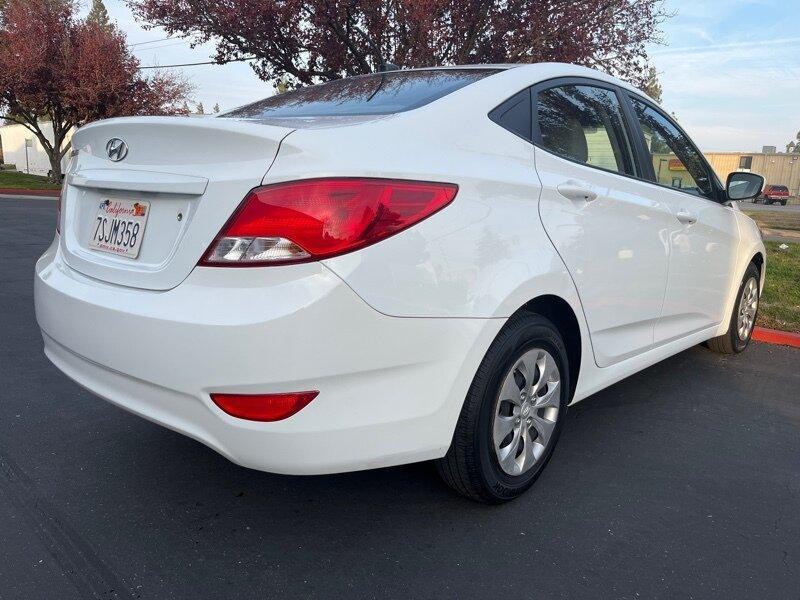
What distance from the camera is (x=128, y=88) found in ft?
83.8

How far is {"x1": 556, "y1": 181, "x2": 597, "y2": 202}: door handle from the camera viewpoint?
2.55 metres

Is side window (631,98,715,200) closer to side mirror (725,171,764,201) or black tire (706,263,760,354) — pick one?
side mirror (725,171,764,201)

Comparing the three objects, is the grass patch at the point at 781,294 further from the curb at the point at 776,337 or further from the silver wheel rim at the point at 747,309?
the silver wheel rim at the point at 747,309

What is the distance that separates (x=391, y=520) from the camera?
246cm

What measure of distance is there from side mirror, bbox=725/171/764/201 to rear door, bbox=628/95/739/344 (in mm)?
97

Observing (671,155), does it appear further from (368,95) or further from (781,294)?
(781,294)

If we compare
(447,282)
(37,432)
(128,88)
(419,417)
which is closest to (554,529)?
(419,417)

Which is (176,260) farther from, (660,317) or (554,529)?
(660,317)

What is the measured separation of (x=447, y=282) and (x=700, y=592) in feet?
4.08

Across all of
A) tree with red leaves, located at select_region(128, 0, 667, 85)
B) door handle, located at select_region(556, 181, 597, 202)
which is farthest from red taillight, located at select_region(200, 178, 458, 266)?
tree with red leaves, located at select_region(128, 0, 667, 85)

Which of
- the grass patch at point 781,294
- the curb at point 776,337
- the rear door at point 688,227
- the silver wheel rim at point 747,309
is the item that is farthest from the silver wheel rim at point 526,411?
the grass patch at point 781,294

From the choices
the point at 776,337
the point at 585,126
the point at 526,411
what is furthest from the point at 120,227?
the point at 776,337

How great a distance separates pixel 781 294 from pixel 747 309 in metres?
2.07

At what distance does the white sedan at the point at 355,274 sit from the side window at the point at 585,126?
0.02 metres
